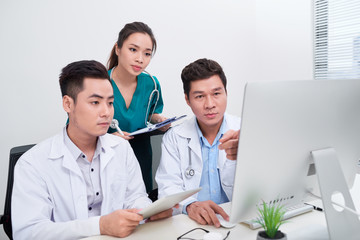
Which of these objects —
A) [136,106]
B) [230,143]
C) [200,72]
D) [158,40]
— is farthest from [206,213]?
[158,40]

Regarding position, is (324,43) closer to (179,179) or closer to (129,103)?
(129,103)

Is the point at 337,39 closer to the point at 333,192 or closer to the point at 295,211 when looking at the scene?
the point at 295,211

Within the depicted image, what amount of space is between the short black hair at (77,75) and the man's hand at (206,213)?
0.63 m

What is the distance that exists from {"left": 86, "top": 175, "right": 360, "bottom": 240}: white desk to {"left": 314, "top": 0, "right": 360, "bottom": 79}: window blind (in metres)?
2.01

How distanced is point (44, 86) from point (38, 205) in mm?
1351

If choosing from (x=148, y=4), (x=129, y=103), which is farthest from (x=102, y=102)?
(x=148, y=4)

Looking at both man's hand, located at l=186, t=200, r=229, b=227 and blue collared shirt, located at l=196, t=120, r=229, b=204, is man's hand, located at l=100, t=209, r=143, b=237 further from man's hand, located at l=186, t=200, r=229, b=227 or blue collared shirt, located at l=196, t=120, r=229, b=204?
blue collared shirt, located at l=196, t=120, r=229, b=204

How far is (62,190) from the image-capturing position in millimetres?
1155

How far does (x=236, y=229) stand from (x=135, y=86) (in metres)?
1.19

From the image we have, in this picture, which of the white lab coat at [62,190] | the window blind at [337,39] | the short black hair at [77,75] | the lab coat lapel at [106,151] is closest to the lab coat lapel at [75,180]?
the white lab coat at [62,190]

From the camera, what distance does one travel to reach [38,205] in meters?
1.05

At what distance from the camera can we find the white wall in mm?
2104

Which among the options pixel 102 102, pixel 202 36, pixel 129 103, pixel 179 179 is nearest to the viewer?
pixel 102 102

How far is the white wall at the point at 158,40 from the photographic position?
2.10m
